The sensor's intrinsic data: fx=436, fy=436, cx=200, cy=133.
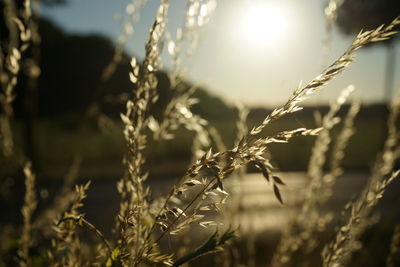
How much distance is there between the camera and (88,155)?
18.2 metres

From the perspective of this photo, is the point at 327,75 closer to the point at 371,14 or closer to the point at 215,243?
the point at 215,243

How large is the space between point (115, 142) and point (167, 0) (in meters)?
20.0

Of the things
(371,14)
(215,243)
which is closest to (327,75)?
(215,243)

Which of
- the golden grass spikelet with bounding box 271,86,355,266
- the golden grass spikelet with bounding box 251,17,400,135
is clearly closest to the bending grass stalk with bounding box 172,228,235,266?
the golden grass spikelet with bounding box 251,17,400,135

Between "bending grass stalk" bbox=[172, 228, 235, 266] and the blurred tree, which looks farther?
the blurred tree

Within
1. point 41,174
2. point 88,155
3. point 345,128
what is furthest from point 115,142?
point 345,128

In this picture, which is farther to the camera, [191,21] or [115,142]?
[115,142]

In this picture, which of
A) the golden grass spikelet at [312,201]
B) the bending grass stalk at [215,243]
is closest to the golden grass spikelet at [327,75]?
the bending grass stalk at [215,243]

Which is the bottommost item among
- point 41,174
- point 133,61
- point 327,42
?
point 41,174

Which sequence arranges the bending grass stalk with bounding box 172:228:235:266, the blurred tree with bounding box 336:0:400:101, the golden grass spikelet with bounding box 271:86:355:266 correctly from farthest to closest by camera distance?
1. the blurred tree with bounding box 336:0:400:101
2. the golden grass spikelet with bounding box 271:86:355:266
3. the bending grass stalk with bounding box 172:228:235:266

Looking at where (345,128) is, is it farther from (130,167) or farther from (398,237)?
(130,167)

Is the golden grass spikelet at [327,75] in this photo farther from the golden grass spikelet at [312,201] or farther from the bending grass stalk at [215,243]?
the golden grass spikelet at [312,201]

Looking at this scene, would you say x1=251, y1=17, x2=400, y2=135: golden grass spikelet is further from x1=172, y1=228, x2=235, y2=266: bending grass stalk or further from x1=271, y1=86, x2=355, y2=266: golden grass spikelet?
x1=271, y1=86, x2=355, y2=266: golden grass spikelet

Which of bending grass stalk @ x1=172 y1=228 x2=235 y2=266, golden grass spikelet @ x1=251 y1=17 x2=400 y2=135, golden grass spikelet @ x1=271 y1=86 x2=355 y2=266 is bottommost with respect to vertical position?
golden grass spikelet @ x1=271 y1=86 x2=355 y2=266
